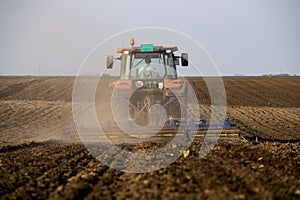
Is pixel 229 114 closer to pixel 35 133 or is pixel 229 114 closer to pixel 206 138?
pixel 35 133

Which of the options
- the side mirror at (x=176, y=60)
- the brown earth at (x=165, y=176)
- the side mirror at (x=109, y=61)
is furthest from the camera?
the side mirror at (x=176, y=60)

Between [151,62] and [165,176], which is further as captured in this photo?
[151,62]

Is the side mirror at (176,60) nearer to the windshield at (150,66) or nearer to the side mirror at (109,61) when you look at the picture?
the windshield at (150,66)

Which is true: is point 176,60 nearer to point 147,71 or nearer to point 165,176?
point 147,71

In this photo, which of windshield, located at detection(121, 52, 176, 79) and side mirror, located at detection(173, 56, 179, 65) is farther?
side mirror, located at detection(173, 56, 179, 65)

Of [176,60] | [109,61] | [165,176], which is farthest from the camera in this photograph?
[176,60]

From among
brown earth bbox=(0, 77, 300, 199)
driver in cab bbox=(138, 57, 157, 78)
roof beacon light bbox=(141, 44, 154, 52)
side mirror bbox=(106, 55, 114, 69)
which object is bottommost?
brown earth bbox=(0, 77, 300, 199)

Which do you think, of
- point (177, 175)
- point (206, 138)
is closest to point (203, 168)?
point (177, 175)

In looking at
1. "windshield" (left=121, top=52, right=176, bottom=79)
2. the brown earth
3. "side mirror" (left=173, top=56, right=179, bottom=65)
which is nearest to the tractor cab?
"windshield" (left=121, top=52, right=176, bottom=79)

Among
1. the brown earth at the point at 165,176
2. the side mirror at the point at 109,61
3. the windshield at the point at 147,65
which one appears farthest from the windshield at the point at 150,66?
the brown earth at the point at 165,176

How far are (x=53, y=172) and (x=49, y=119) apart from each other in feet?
38.6

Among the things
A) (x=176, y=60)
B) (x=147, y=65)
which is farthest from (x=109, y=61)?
(x=176, y=60)

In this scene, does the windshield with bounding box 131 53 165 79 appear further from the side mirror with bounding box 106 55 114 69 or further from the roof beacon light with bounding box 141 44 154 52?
the side mirror with bounding box 106 55 114 69

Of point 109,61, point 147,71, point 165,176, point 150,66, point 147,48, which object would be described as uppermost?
point 147,48
